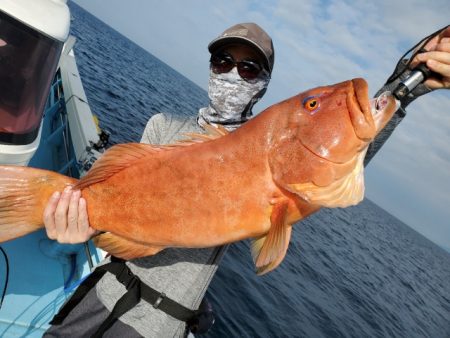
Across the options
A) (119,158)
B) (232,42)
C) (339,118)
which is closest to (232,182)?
(339,118)

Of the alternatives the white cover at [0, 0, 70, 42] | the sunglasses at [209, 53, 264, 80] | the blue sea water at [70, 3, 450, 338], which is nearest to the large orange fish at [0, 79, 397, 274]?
the sunglasses at [209, 53, 264, 80]

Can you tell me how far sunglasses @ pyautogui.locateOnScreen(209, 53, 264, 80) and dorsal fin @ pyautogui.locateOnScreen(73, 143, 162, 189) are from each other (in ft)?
3.73

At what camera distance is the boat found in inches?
115

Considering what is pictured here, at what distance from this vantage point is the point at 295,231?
84.2 feet

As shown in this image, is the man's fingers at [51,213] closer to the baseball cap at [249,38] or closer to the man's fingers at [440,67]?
the baseball cap at [249,38]

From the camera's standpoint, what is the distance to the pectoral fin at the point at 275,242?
2010mm

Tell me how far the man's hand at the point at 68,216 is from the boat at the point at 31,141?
1.14 meters

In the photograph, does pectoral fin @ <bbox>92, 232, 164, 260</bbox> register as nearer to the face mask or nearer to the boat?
the face mask

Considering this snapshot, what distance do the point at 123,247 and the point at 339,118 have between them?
1.68 metres

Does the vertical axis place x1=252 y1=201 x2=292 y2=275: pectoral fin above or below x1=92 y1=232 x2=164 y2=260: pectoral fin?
above

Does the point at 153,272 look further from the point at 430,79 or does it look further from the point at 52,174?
the point at 430,79

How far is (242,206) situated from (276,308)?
1148 cm

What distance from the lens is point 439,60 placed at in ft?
6.25

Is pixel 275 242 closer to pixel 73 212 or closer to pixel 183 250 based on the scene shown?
pixel 183 250
